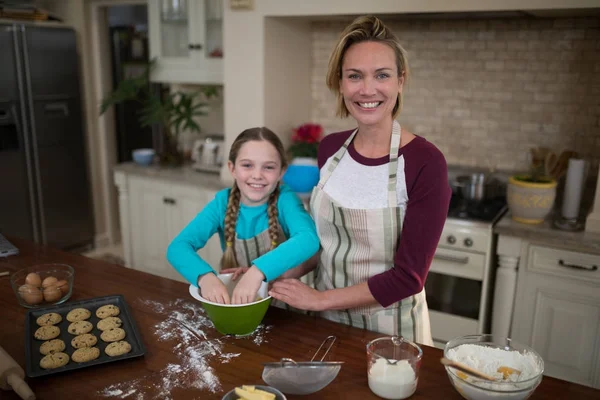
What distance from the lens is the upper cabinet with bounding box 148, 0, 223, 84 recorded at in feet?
11.8

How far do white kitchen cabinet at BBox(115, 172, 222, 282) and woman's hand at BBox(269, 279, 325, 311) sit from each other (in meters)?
1.99

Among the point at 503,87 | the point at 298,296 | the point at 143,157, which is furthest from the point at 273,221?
the point at 143,157

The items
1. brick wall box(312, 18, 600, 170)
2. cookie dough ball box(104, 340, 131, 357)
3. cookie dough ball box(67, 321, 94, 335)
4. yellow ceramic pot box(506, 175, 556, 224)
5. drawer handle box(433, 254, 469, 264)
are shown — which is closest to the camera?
cookie dough ball box(104, 340, 131, 357)

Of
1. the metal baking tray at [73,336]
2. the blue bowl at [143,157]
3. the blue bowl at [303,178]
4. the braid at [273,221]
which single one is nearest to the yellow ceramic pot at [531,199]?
the blue bowl at [303,178]

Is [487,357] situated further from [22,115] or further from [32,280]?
[22,115]

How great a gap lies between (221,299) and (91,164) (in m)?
3.65

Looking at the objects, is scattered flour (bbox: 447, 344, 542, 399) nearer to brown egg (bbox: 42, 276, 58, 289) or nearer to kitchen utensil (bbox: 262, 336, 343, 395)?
kitchen utensil (bbox: 262, 336, 343, 395)

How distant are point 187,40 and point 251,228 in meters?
2.45

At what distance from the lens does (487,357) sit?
3.94ft

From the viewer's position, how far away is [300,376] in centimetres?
112

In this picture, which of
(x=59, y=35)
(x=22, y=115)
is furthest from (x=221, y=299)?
(x=59, y=35)

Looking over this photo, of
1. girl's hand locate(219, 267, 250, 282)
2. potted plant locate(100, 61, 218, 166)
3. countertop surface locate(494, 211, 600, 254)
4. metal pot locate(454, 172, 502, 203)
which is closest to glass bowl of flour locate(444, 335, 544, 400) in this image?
girl's hand locate(219, 267, 250, 282)

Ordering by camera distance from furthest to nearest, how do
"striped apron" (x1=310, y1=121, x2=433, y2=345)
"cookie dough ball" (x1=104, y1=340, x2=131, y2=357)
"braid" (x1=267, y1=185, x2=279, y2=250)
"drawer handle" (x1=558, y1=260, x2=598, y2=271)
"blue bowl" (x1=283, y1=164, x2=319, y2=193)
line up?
"blue bowl" (x1=283, y1=164, x2=319, y2=193) < "drawer handle" (x1=558, y1=260, x2=598, y2=271) < "braid" (x1=267, y1=185, x2=279, y2=250) < "striped apron" (x1=310, y1=121, x2=433, y2=345) < "cookie dough ball" (x1=104, y1=340, x2=131, y2=357)

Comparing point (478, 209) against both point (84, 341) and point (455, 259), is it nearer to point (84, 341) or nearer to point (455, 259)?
point (455, 259)
